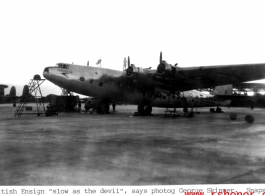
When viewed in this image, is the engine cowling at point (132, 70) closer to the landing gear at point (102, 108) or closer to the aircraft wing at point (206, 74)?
the aircraft wing at point (206, 74)

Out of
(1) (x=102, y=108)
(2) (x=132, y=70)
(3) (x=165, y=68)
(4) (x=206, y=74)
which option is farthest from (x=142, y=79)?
(1) (x=102, y=108)

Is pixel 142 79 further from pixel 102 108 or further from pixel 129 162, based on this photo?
pixel 129 162

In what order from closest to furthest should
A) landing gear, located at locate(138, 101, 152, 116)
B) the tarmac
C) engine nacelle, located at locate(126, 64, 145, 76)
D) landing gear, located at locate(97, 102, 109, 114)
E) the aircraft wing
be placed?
the tarmac
the aircraft wing
engine nacelle, located at locate(126, 64, 145, 76)
landing gear, located at locate(138, 101, 152, 116)
landing gear, located at locate(97, 102, 109, 114)

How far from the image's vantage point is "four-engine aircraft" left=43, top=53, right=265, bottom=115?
57.7ft

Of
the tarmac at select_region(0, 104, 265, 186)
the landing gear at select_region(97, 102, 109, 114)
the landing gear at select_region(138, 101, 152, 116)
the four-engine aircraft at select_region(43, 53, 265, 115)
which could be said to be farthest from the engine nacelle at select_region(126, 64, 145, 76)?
the tarmac at select_region(0, 104, 265, 186)

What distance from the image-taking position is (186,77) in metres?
18.6

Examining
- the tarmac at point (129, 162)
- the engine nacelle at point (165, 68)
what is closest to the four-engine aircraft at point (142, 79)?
the engine nacelle at point (165, 68)

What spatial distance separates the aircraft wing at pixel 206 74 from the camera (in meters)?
16.8

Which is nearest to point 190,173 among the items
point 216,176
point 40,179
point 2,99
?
point 216,176

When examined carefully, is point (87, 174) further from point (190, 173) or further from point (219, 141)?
point (219, 141)

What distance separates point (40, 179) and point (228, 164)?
3289mm

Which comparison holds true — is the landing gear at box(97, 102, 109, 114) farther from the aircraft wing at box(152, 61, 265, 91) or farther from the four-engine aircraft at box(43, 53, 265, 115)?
the aircraft wing at box(152, 61, 265, 91)

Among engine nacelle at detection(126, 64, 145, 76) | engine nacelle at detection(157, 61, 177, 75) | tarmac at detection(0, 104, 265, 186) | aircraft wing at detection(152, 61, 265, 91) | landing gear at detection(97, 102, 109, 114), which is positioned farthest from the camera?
landing gear at detection(97, 102, 109, 114)

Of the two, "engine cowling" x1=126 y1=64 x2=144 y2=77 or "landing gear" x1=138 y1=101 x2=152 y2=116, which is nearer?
"engine cowling" x1=126 y1=64 x2=144 y2=77
